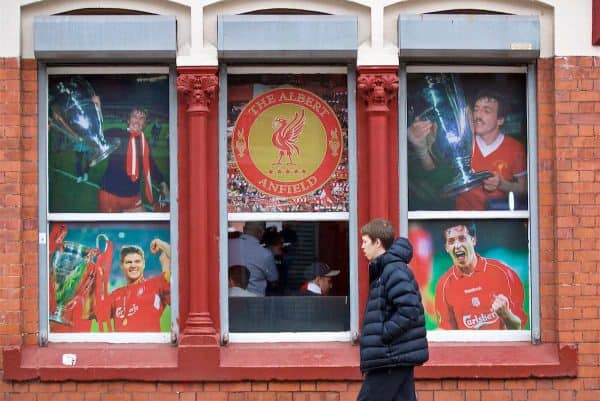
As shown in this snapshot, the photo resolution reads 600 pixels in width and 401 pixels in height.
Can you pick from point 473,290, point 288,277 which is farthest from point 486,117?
point 288,277

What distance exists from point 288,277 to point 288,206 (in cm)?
55

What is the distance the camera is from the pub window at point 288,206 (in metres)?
8.83

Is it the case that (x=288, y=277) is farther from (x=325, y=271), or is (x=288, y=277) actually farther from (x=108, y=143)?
(x=108, y=143)

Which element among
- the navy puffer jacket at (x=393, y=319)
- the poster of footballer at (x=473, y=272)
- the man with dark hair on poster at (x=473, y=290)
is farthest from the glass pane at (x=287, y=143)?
the navy puffer jacket at (x=393, y=319)

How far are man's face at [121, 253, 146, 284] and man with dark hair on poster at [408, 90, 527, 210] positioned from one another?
2280 mm

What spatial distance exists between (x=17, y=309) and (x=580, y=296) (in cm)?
419

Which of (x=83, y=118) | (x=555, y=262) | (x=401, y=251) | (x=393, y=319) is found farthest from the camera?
(x=83, y=118)

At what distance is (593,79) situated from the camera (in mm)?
8633

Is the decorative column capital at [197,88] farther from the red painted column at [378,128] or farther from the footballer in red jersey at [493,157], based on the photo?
the footballer in red jersey at [493,157]

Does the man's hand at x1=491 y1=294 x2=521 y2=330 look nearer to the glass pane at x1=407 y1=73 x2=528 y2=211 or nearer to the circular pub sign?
the glass pane at x1=407 y1=73 x2=528 y2=211

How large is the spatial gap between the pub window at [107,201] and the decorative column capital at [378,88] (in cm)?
152

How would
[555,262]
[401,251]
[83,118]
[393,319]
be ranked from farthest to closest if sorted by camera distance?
[83,118]
[555,262]
[401,251]
[393,319]

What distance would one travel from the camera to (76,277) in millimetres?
8859

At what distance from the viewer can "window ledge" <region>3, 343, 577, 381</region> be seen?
852 cm
